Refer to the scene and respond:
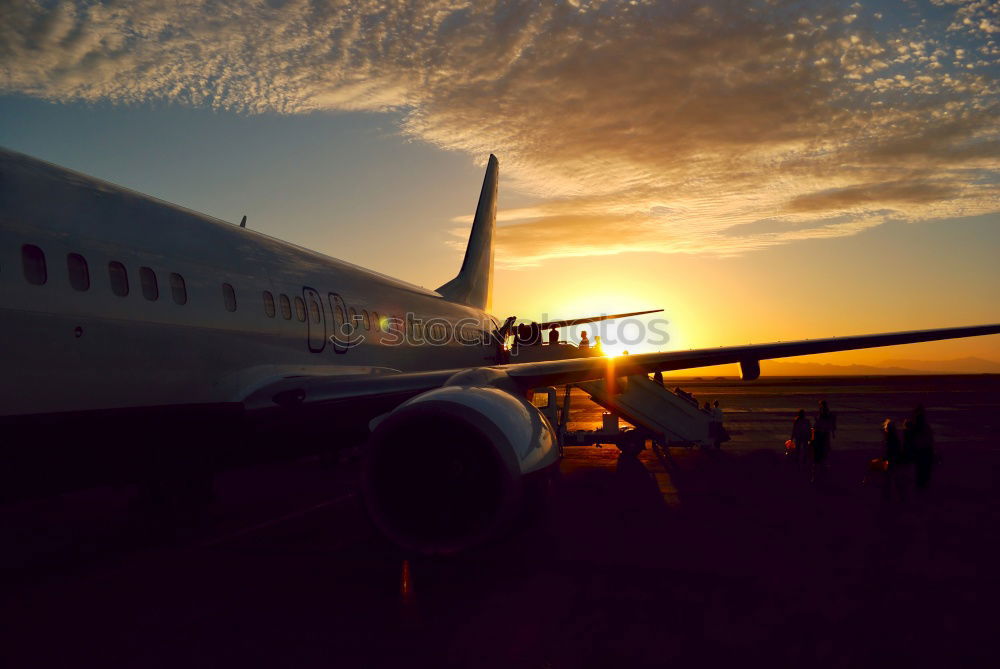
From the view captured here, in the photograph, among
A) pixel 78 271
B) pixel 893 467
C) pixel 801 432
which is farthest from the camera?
pixel 801 432

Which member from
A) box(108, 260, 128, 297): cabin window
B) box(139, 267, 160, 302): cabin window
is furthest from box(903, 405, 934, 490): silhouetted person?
box(108, 260, 128, 297): cabin window

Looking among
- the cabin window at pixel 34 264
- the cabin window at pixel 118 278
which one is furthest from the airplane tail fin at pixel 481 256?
the cabin window at pixel 34 264

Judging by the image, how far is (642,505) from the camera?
1016 centimetres

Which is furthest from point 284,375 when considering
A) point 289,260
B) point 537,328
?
point 537,328

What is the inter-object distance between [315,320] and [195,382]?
8.84ft

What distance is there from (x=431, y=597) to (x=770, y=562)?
3316 mm

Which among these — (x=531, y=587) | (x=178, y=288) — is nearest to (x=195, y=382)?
(x=178, y=288)

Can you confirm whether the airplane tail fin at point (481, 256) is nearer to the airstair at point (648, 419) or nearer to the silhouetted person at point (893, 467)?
the airstair at point (648, 419)

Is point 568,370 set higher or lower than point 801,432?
higher

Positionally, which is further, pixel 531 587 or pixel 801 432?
pixel 801 432

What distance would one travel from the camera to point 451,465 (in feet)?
20.0

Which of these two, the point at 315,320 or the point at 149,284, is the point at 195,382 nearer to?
the point at 149,284

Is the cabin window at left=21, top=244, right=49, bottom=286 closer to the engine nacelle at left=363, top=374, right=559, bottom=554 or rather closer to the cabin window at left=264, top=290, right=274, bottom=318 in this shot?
the engine nacelle at left=363, top=374, right=559, bottom=554

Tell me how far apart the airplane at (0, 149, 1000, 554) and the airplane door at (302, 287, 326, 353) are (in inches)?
Answer: 5.5
